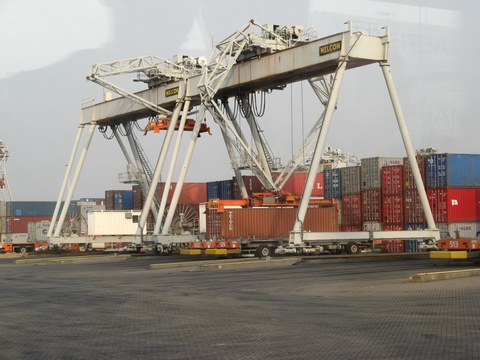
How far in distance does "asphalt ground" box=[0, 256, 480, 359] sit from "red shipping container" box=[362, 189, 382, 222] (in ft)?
59.7

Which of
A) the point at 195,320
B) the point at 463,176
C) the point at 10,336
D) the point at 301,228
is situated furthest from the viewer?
the point at 463,176

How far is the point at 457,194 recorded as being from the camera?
38.5 metres

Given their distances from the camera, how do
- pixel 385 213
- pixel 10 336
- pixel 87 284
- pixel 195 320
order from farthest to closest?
pixel 385 213 < pixel 87 284 < pixel 195 320 < pixel 10 336

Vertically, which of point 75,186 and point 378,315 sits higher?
point 75,186

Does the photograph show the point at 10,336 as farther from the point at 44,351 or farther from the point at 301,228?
the point at 301,228

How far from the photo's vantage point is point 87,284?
916 inches

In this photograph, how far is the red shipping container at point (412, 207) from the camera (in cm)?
3972

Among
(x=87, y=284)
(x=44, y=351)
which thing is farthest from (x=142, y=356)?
(x=87, y=284)

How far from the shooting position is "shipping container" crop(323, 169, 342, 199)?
150 feet

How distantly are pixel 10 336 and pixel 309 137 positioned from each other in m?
30.1

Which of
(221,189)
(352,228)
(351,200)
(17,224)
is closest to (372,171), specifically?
(351,200)

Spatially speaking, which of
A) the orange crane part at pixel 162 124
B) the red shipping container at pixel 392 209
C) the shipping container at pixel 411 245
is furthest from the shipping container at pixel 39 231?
the shipping container at pixel 411 245

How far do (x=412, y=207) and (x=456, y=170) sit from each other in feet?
10.8

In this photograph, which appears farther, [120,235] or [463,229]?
[120,235]
